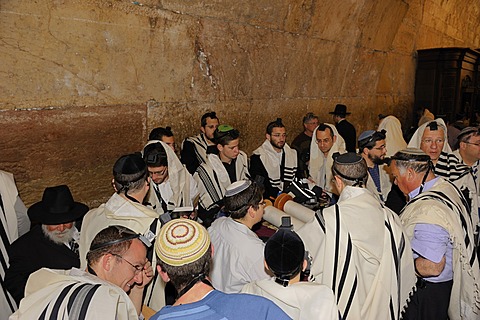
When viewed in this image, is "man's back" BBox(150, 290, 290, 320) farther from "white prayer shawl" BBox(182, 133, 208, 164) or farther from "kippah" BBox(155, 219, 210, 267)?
"white prayer shawl" BBox(182, 133, 208, 164)

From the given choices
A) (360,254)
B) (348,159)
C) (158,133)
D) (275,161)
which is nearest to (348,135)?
(275,161)

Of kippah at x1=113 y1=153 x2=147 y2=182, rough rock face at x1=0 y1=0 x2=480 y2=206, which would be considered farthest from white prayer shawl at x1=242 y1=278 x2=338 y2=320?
rough rock face at x1=0 y1=0 x2=480 y2=206

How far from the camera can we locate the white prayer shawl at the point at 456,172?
381cm

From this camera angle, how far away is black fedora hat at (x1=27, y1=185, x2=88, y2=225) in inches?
112

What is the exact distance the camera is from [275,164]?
207 inches

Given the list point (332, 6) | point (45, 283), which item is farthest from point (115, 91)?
point (332, 6)

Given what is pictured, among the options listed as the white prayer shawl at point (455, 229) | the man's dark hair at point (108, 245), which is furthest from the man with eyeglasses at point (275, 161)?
the man's dark hair at point (108, 245)

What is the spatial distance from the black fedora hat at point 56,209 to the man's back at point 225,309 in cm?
165

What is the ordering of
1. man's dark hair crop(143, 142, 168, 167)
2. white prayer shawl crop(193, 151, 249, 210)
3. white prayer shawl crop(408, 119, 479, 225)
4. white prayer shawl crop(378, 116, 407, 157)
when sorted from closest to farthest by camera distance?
man's dark hair crop(143, 142, 168, 167), white prayer shawl crop(408, 119, 479, 225), white prayer shawl crop(193, 151, 249, 210), white prayer shawl crop(378, 116, 407, 157)

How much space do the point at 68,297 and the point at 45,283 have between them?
0.23m

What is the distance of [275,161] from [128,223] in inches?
110

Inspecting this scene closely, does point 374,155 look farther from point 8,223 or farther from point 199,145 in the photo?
point 8,223

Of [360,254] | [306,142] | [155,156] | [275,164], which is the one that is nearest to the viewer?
[360,254]

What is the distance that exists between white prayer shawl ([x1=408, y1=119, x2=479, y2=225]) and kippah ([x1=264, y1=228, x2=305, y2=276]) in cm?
256
